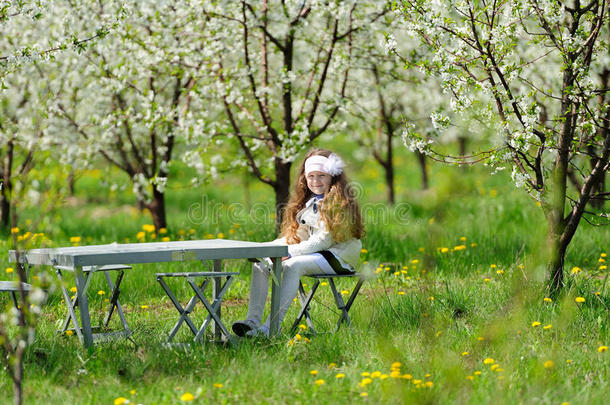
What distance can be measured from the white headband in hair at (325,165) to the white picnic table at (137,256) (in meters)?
0.84

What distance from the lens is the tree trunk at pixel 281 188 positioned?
25.0 feet

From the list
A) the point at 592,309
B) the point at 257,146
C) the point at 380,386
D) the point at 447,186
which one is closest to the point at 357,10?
the point at 257,146

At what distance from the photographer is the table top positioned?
12.4ft

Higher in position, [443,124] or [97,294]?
[443,124]

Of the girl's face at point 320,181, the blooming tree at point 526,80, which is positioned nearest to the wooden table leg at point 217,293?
the girl's face at point 320,181

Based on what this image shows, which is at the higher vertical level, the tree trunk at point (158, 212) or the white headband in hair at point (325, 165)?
the white headband in hair at point (325, 165)

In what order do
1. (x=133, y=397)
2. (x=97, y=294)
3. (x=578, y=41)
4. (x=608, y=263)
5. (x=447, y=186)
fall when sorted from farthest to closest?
(x=608, y=263), (x=97, y=294), (x=578, y=41), (x=133, y=397), (x=447, y=186)

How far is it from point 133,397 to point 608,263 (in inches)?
185

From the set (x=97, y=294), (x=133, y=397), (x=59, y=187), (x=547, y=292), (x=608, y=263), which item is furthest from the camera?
(x=608, y=263)

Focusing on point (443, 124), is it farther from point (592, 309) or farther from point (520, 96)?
point (592, 309)

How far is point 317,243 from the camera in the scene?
15.6ft

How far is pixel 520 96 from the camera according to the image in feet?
15.6

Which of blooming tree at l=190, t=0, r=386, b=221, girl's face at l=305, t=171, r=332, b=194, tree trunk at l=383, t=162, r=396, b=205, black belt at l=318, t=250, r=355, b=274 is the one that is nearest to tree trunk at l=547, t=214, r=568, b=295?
black belt at l=318, t=250, r=355, b=274

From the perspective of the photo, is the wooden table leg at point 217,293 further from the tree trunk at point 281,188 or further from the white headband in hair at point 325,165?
the tree trunk at point 281,188
